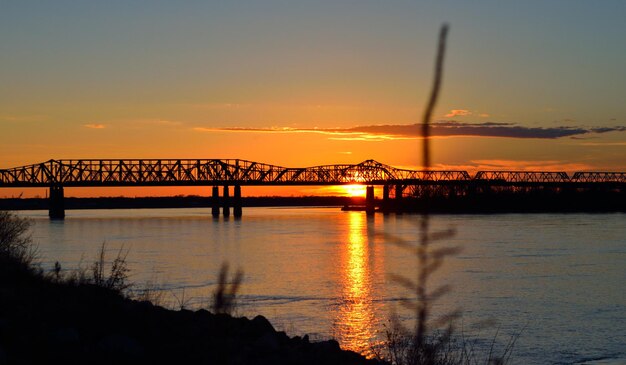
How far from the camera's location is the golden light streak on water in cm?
2520

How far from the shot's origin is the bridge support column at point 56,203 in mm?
176875

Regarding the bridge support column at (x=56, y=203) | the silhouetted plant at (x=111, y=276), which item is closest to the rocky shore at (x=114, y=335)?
the silhouetted plant at (x=111, y=276)

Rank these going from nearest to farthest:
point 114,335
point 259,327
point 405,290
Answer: point 114,335
point 259,327
point 405,290

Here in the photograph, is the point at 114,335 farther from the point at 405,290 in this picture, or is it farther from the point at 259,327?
the point at 405,290

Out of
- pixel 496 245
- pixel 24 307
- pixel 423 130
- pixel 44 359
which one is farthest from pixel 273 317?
pixel 496 245

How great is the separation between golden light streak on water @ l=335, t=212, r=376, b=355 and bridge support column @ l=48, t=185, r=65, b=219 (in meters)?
128

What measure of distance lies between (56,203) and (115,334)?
178 m

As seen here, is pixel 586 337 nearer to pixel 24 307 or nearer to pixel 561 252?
pixel 24 307

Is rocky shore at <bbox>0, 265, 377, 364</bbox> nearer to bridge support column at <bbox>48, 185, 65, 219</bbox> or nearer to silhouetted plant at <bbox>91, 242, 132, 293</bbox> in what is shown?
silhouetted plant at <bbox>91, 242, 132, 293</bbox>

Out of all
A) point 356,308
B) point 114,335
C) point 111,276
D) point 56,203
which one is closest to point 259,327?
point 111,276

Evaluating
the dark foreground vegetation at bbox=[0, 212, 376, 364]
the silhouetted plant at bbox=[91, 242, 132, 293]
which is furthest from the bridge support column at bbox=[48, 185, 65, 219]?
the dark foreground vegetation at bbox=[0, 212, 376, 364]

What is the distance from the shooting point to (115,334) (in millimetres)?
12336

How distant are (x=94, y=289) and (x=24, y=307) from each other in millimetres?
2160

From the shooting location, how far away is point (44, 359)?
11.1 m
